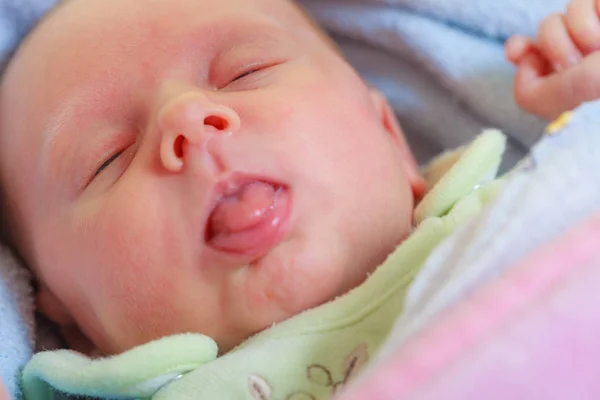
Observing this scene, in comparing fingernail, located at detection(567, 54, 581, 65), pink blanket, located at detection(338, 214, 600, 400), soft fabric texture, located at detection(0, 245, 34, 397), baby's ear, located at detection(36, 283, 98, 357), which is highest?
pink blanket, located at detection(338, 214, 600, 400)

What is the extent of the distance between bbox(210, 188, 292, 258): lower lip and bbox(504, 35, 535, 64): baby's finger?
469mm

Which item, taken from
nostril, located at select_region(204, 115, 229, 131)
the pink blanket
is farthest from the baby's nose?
the pink blanket

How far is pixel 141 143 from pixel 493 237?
45 centimetres

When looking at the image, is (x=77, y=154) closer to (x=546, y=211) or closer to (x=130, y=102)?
(x=130, y=102)

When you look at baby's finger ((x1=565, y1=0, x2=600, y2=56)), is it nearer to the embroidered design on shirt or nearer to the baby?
the baby

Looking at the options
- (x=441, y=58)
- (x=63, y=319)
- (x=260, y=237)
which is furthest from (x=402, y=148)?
(x=63, y=319)

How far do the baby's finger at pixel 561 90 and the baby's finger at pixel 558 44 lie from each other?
0.08ft

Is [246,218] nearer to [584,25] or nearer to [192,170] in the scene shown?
[192,170]

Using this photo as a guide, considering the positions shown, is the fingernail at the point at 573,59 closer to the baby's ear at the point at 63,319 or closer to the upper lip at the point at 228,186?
the upper lip at the point at 228,186

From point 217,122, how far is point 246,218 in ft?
0.36

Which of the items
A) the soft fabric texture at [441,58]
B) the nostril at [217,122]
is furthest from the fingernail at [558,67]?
the nostril at [217,122]

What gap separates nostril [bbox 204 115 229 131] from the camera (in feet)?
2.50

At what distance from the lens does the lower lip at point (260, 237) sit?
2.48 ft

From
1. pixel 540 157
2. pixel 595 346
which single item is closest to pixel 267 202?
pixel 540 157
